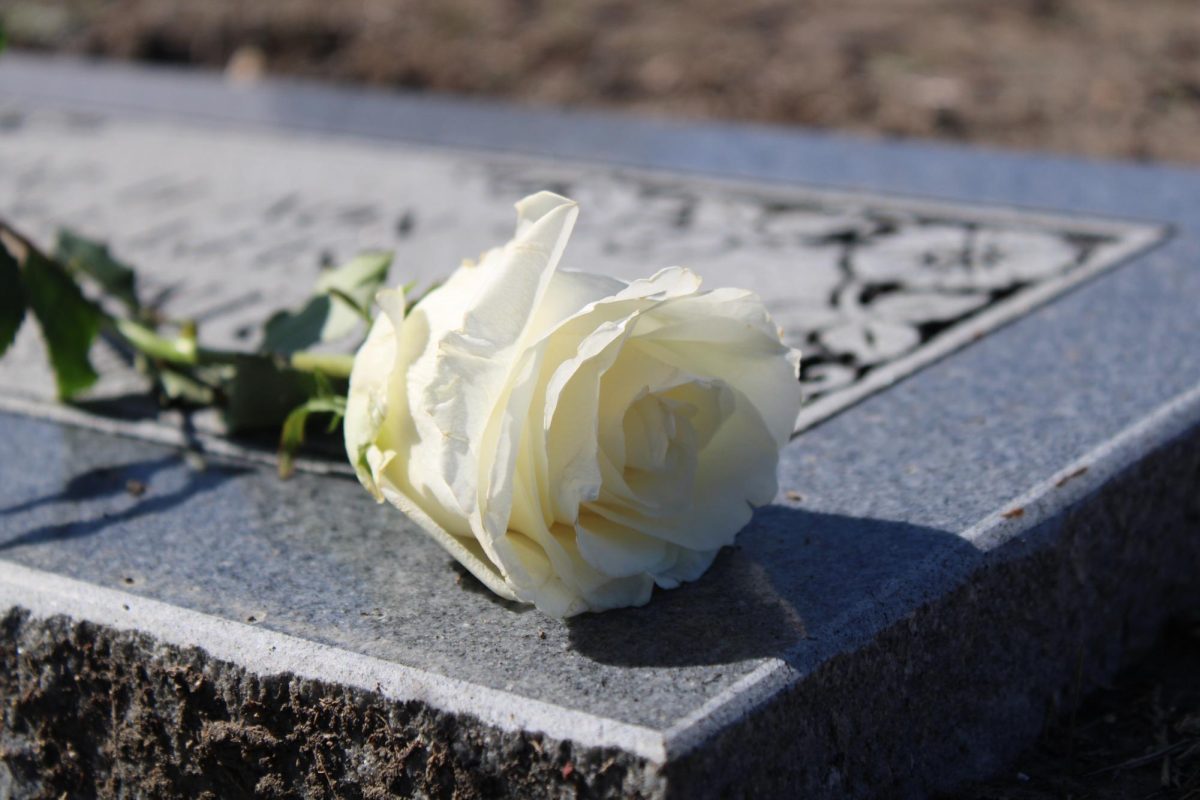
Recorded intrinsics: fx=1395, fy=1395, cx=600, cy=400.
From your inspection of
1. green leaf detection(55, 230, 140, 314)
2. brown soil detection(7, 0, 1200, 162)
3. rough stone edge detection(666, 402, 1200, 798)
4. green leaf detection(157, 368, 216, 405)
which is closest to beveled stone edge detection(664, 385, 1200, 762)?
rough stone edge detection(666, 402, 1200, 798)

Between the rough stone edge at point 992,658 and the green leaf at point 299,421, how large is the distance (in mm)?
411

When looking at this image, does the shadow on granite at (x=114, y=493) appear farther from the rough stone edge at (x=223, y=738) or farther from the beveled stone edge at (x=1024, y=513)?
the beveled stone edge at (x=1024, y=513)

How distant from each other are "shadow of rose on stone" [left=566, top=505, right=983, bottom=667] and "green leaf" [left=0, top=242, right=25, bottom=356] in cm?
69

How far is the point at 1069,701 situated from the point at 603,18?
404 cm

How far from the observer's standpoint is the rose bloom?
867 mm

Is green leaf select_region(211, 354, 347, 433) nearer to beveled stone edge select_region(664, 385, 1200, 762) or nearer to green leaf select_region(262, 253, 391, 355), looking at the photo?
green leaf select_region(262, 253, 391, 355)

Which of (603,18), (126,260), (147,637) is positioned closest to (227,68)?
(603,18)

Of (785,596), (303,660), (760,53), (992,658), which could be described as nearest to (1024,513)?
(992,658)

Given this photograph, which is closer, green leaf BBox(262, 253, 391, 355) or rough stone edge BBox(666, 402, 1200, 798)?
rough stone edge BBox(666, 402, 1200, 798)

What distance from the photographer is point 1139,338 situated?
1524 mm

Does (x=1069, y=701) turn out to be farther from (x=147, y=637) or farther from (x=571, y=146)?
(x=571, y=146)

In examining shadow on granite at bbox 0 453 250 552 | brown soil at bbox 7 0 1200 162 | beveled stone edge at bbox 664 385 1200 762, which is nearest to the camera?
beveled stone edge at bbox 664 385 1200 762

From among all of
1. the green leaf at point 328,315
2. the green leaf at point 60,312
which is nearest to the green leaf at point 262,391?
the green leaf at point 328,315

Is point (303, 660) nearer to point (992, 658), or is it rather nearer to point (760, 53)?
point (992, 658)
